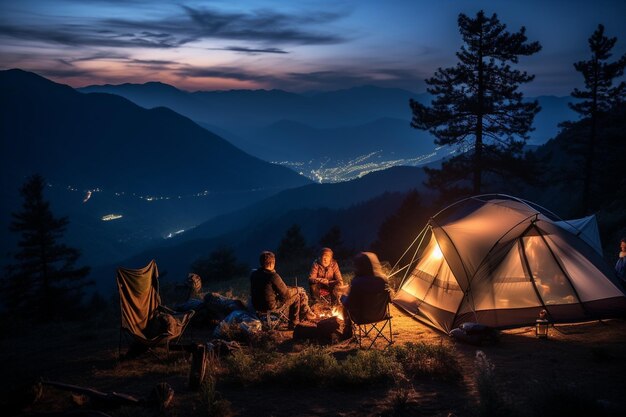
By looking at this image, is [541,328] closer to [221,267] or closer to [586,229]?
[586,229]

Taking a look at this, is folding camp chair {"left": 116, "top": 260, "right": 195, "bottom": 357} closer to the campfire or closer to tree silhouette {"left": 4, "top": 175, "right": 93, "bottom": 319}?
the campfire

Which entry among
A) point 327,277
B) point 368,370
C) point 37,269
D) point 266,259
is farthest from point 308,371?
point 37,269

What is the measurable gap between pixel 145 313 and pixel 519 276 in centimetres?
661

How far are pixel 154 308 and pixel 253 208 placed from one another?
468 ft

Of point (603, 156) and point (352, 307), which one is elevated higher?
point (603, 156)

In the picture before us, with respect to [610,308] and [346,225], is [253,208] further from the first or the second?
[610,308]

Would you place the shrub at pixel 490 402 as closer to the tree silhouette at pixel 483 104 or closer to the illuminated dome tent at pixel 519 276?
the illuminated dome tent at pixel 519 276

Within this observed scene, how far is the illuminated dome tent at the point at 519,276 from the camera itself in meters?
8.23

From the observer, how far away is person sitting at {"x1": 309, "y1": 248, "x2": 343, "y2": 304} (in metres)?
9.73

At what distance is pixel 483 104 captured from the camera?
1922 cm

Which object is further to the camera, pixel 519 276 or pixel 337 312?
pixel 337 312

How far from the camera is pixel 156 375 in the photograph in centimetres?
648

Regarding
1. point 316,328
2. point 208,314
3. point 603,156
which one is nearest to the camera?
point 316,328

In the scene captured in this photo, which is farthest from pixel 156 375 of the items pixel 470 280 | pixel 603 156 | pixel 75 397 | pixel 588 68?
pixel 603 156
